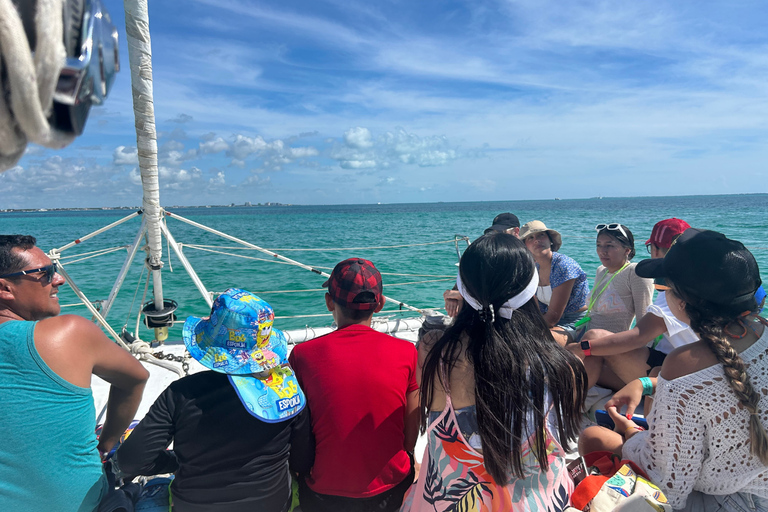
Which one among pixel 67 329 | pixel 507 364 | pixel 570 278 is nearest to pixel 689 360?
pixel 507 364

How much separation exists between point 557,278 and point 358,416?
194 centimetres

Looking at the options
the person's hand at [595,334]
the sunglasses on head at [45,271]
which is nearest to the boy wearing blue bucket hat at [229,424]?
the sunglasses on head at [45,271]

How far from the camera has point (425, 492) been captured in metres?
1.37

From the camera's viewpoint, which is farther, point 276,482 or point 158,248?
point 158,248

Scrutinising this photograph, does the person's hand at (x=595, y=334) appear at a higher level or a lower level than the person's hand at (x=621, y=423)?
higher

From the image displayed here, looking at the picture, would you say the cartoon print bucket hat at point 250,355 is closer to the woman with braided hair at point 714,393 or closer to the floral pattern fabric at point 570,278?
the woman with braided hair at point 714,393

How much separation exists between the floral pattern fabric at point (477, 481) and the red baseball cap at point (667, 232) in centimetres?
178

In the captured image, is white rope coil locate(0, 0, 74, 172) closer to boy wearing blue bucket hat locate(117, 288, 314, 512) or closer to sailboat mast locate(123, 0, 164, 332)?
boy wearing blue bucket hat locate(117, 288, 314, 512)

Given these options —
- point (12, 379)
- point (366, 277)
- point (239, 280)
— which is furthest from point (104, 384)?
point (239, 280)

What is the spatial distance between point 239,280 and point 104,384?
9.52 m

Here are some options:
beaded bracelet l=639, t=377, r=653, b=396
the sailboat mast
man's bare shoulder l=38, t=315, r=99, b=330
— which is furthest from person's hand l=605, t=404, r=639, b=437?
the sailboat mast

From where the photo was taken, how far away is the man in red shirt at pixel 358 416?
1.51m

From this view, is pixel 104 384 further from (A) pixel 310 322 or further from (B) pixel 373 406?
(A) pixel 310 322

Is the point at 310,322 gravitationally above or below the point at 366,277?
below
